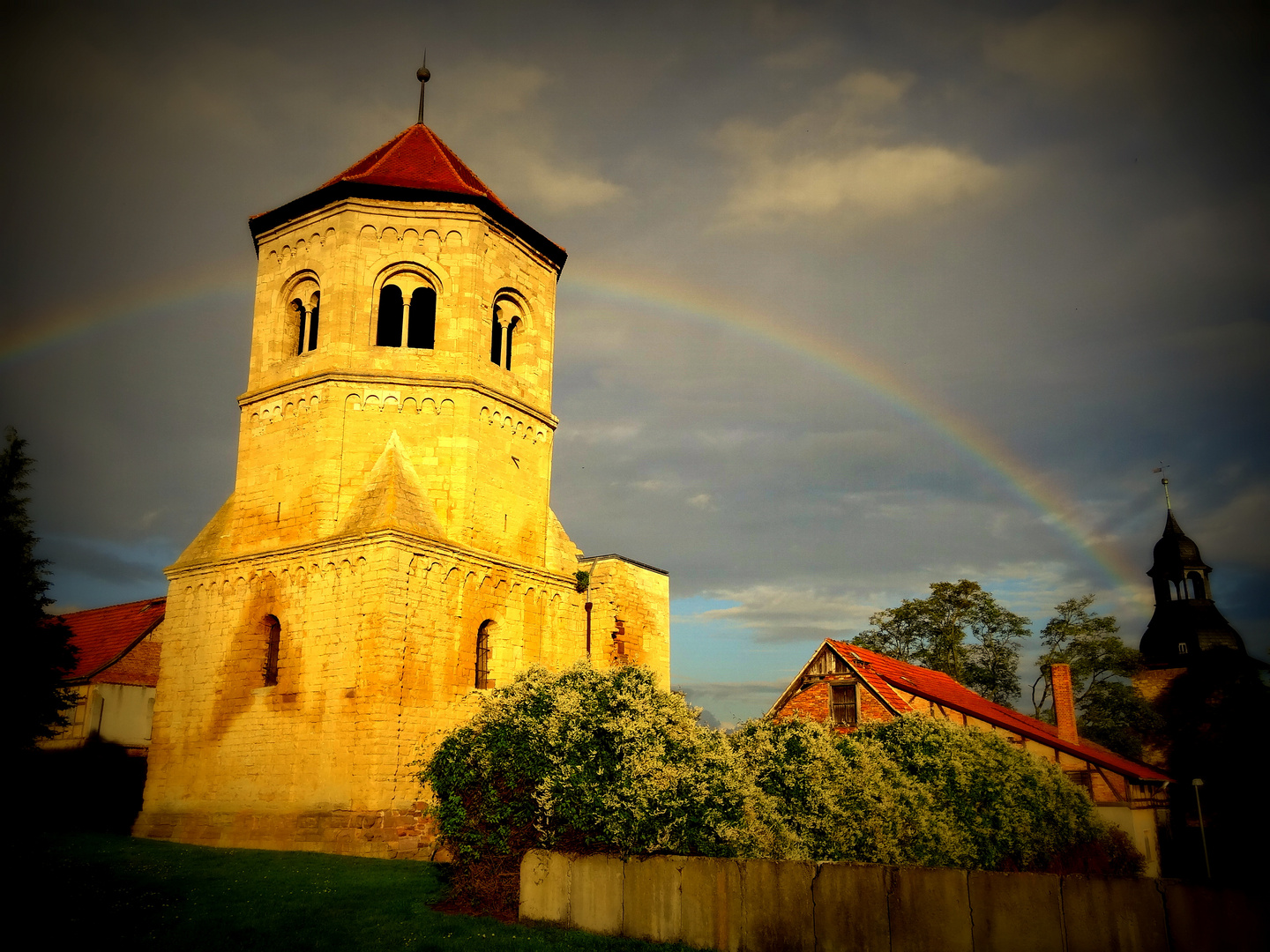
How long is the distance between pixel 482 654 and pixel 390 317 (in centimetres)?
1004

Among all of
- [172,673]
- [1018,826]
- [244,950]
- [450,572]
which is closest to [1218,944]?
[1018,826]

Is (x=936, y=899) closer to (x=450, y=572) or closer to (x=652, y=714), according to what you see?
(x=652, y=714)

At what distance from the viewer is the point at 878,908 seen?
35.6ft

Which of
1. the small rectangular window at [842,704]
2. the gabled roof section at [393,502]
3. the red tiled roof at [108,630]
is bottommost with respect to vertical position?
the small rectangular window at [842,704]

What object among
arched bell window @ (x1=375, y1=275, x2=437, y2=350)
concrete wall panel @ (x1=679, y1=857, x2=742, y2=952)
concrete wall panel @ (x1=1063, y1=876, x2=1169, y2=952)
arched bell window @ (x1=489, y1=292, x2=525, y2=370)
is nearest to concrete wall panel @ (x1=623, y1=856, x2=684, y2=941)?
concrete wall panel @ (x1=679, y1=857, x2=742, y2=952)

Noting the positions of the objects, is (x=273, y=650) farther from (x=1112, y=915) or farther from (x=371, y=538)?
(x=1112, y=915)

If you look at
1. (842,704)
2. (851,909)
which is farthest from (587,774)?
(842,704)

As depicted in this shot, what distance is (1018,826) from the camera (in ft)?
59.0

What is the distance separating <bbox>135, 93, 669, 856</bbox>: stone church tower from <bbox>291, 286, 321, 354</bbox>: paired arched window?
6 centimetres

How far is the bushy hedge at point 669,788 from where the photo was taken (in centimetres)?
1288

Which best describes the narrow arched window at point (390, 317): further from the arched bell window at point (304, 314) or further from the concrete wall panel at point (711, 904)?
the concrete wall panel at point (711, 904)

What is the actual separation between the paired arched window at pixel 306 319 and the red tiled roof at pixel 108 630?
1218 cm

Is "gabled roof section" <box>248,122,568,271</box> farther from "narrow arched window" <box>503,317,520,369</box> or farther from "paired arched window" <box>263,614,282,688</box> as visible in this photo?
"paired arched window" <box>263,614,282,688</box>

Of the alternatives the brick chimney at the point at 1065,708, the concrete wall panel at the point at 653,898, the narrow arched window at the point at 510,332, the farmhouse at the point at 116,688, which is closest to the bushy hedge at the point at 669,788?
the concrete wall panel at the point at 653,898
